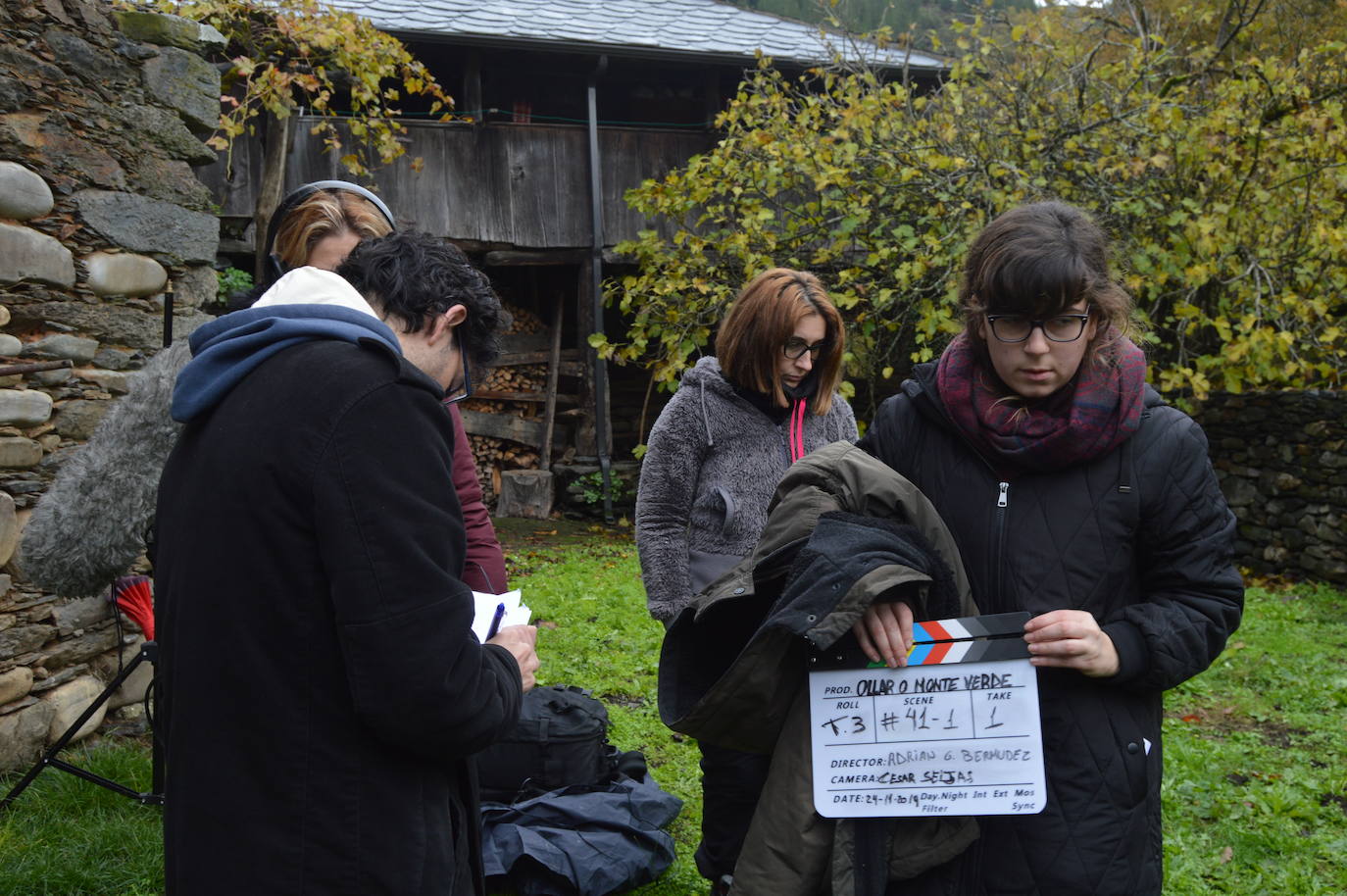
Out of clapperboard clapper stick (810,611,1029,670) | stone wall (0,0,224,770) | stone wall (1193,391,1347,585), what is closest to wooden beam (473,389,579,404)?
stone wall (1193,391,1347,585)

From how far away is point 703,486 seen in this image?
289 cm

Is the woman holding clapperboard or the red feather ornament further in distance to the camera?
the red feather ornament

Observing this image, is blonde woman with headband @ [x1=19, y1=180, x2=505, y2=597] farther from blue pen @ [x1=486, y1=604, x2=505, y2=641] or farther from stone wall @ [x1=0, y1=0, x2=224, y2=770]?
blue pen @ [x1=486, y1=604, x2=505, y2=641]

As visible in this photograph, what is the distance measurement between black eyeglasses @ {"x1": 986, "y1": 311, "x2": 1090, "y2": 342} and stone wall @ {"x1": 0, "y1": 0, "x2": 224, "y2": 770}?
3.42 metres

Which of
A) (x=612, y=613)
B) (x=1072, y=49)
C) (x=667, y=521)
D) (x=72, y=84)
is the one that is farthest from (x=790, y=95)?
(x=667, y=521)

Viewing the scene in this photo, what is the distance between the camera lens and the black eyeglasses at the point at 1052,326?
1.63 m

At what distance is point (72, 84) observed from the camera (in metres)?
3.85

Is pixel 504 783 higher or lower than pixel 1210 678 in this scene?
higher

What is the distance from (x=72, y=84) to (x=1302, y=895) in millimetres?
5159

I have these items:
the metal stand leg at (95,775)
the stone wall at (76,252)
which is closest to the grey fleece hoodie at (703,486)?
the metal stand leg at (95,775)

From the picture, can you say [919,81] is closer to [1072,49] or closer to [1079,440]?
[1072,49]

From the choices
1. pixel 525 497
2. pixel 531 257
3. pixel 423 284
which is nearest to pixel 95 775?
pixel 423 284

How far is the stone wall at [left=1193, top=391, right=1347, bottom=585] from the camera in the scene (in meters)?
8.52

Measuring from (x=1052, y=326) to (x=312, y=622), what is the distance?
117cm
